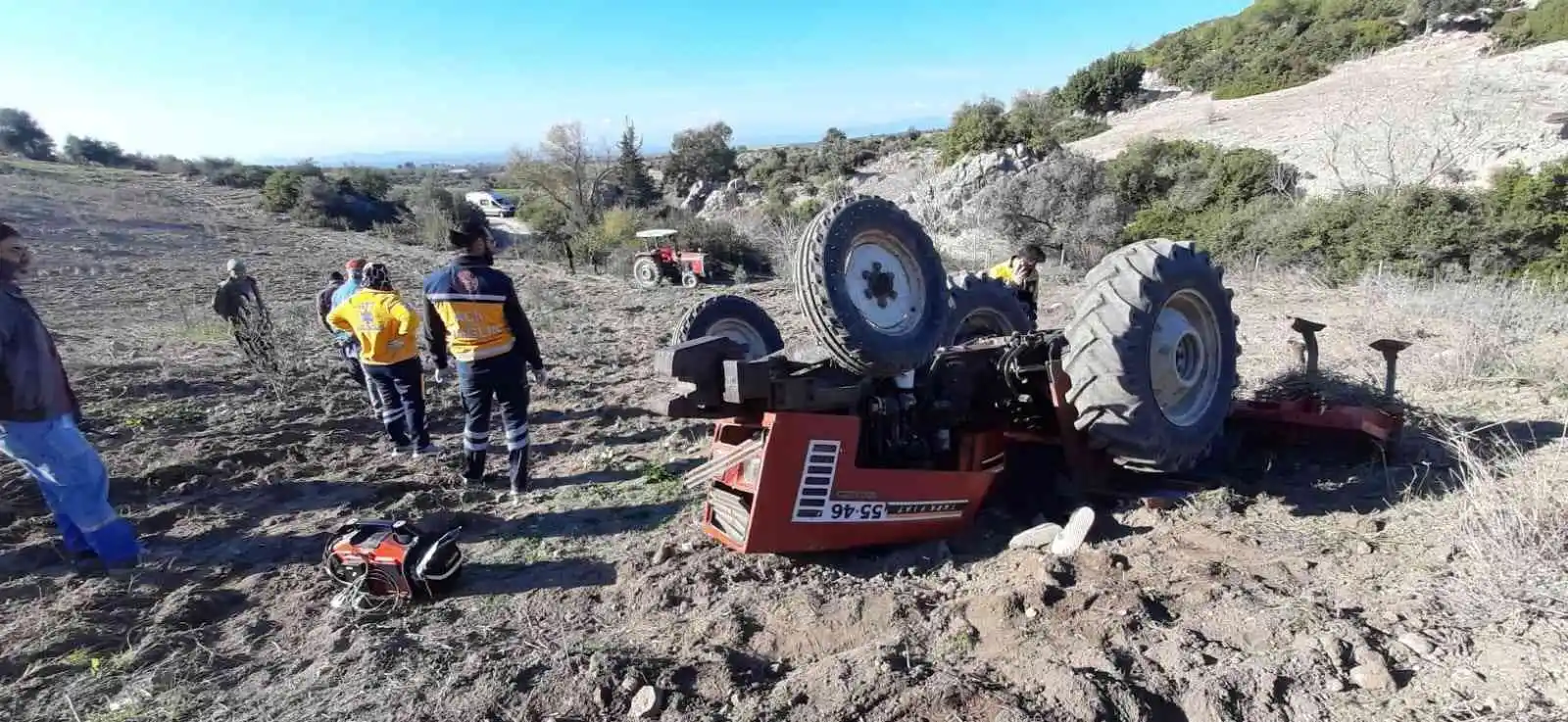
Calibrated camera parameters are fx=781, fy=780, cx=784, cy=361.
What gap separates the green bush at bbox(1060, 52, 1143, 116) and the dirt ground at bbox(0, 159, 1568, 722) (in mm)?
29223

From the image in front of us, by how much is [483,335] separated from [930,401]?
2.60 meters

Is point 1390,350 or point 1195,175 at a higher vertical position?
point 1195,175

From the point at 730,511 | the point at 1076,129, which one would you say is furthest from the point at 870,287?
the point at 1076,129

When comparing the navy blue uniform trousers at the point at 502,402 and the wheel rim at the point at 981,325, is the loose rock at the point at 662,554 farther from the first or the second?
the wheel rim at the point at 981,325

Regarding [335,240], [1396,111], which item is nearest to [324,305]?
[335,240]

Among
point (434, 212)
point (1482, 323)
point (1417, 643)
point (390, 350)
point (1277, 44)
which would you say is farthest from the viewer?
point (1277, 44)

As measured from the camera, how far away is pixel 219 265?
16469mm

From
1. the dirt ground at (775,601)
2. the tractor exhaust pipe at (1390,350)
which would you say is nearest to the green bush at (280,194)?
the dirt ground at (775,601)

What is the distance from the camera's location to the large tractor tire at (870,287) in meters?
3.14

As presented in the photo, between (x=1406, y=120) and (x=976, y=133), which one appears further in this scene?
(x=976, y=133)

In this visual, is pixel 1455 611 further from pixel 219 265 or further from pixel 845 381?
pixel 219 265

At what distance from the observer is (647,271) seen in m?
18.8

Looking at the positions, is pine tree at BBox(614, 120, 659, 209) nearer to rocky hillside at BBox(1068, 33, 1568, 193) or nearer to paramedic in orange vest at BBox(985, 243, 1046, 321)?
rocky hillside at BBox(1068, 33, 1568, 193)

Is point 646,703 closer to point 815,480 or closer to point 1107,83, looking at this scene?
point 815,480
